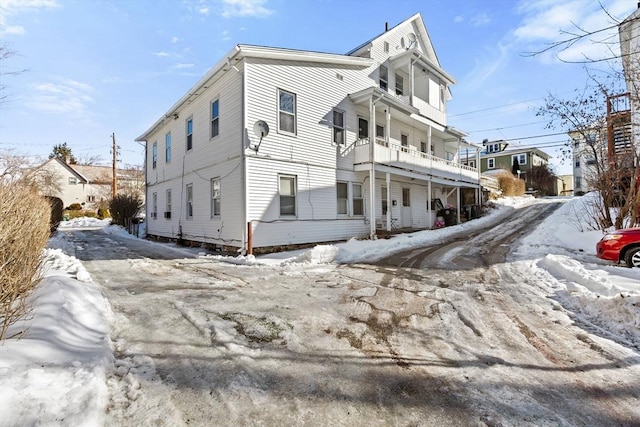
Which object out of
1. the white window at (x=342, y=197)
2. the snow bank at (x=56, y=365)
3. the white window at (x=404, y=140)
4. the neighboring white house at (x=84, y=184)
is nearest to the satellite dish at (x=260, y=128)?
the white window at (x=342, y=197)

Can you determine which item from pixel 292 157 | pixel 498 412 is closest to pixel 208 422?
pixel 498 412

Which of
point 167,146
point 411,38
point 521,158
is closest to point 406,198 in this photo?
point 411,38

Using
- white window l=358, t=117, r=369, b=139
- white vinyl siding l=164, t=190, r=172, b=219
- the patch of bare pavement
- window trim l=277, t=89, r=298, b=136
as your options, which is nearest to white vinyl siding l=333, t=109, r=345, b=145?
white window l=358, t=117, r=369, b=139

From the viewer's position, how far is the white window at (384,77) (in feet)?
53.2

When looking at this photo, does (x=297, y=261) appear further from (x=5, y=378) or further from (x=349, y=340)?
(x=5, y=378)

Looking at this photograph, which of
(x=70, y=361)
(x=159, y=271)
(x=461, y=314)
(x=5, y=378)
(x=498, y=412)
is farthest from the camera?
(x=159, y=271)

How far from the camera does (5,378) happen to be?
7.29ft

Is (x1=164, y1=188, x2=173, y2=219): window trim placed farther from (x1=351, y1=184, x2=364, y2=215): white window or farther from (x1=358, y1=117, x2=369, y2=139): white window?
(x1=358, y1=117, x2=369, y2=139): white window

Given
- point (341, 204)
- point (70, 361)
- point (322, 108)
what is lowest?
point (70, 361)

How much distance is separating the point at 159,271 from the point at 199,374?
230 inches

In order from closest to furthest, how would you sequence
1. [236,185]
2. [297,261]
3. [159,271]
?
[159,271] < [297,261] < [236,185]

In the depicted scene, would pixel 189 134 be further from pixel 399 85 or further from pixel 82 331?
pixel 82 331

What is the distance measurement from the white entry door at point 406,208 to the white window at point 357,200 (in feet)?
13.2

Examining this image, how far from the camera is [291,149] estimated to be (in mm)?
11766
